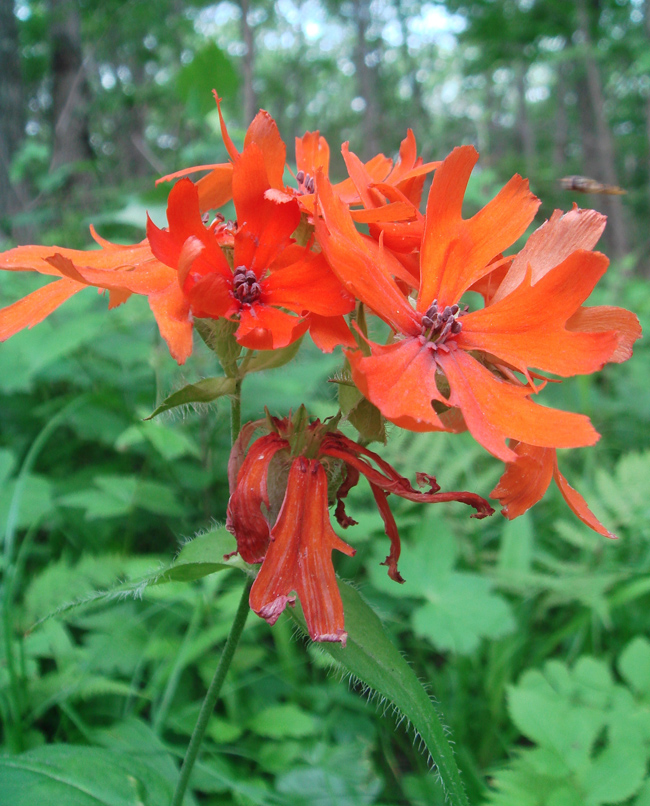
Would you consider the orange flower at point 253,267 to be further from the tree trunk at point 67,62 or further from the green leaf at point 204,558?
the tree trunk at point 67,62

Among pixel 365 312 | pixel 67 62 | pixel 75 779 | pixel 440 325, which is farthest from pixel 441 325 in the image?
pixel 67 62

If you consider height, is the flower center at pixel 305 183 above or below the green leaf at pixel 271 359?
above

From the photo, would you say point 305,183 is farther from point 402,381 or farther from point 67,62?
point 67,62

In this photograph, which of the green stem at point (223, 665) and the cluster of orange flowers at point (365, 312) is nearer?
the cluster of orange flowers at point (365, 312)

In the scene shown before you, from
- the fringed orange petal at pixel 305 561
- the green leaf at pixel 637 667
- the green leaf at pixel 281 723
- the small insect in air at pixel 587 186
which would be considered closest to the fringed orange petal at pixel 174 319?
the fringed orange petal at pixel 305 561

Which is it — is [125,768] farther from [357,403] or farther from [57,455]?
[57,455]

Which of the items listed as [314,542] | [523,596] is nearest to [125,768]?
[314,542]
